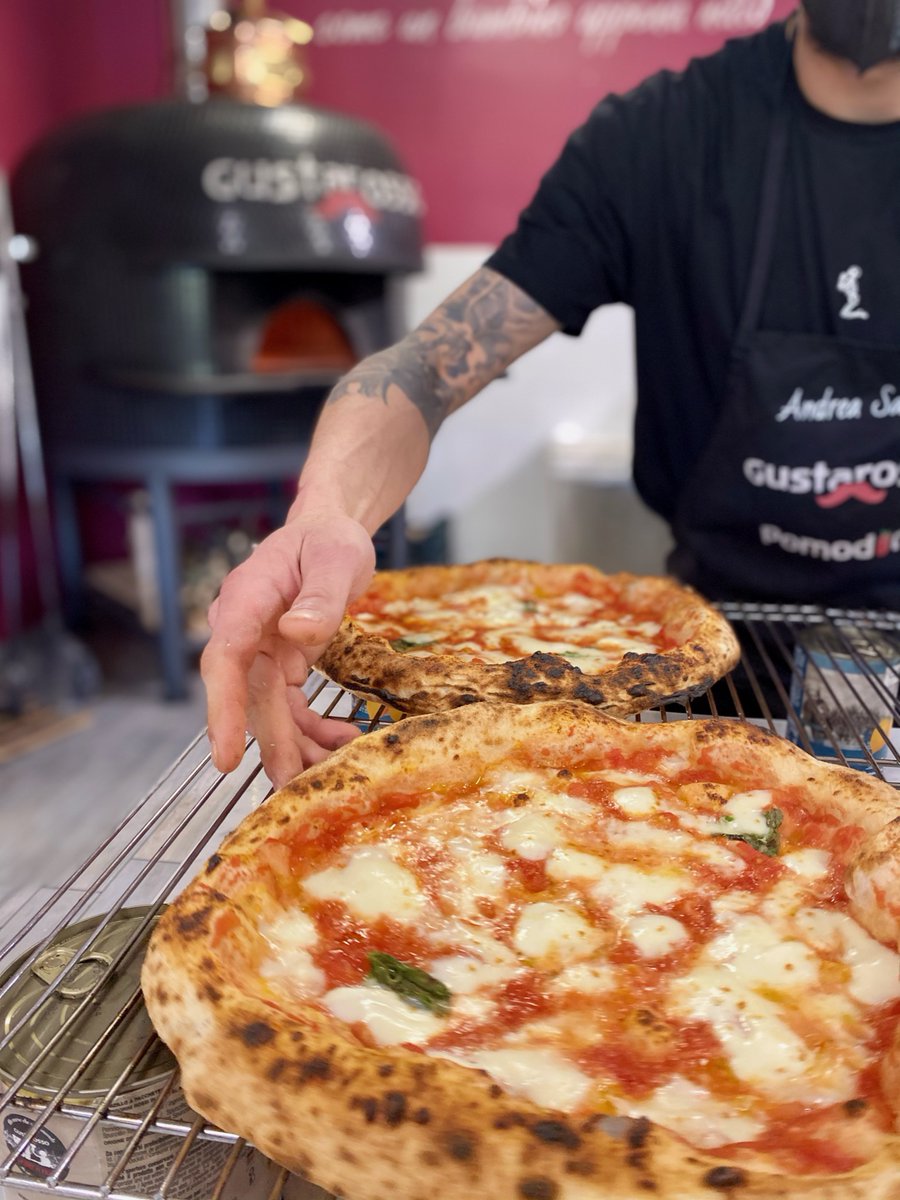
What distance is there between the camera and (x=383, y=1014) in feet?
3.05

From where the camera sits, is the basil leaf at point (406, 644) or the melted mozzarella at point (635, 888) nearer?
the melted mozzarella at point (635, 888)

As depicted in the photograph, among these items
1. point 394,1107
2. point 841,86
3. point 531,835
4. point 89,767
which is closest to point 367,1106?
point 394,1107

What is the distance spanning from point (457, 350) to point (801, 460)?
689 mm

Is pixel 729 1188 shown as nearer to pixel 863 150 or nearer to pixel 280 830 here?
pixel 280 830

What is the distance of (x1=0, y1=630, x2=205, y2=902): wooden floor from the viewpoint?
3545 mm

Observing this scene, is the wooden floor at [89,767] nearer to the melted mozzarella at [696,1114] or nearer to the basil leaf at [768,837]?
the basil leaf at [768,837]

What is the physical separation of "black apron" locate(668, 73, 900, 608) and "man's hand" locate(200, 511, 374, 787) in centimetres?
99

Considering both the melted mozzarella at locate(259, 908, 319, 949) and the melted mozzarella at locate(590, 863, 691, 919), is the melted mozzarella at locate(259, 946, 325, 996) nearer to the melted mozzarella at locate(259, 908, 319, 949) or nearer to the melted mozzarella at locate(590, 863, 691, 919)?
the melted mozzarella at locate(259, 908, 319, 949)

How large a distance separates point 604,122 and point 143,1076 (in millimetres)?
1907

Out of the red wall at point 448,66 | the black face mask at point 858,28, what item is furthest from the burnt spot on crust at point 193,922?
the red wall at point 448,66

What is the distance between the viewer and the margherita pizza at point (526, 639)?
1471 millimetres

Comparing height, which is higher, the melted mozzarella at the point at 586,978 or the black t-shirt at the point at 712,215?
the black t-shirt at the point at 712,215

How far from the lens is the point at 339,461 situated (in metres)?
1.64

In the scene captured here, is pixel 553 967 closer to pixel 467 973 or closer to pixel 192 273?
pixel 467 973
